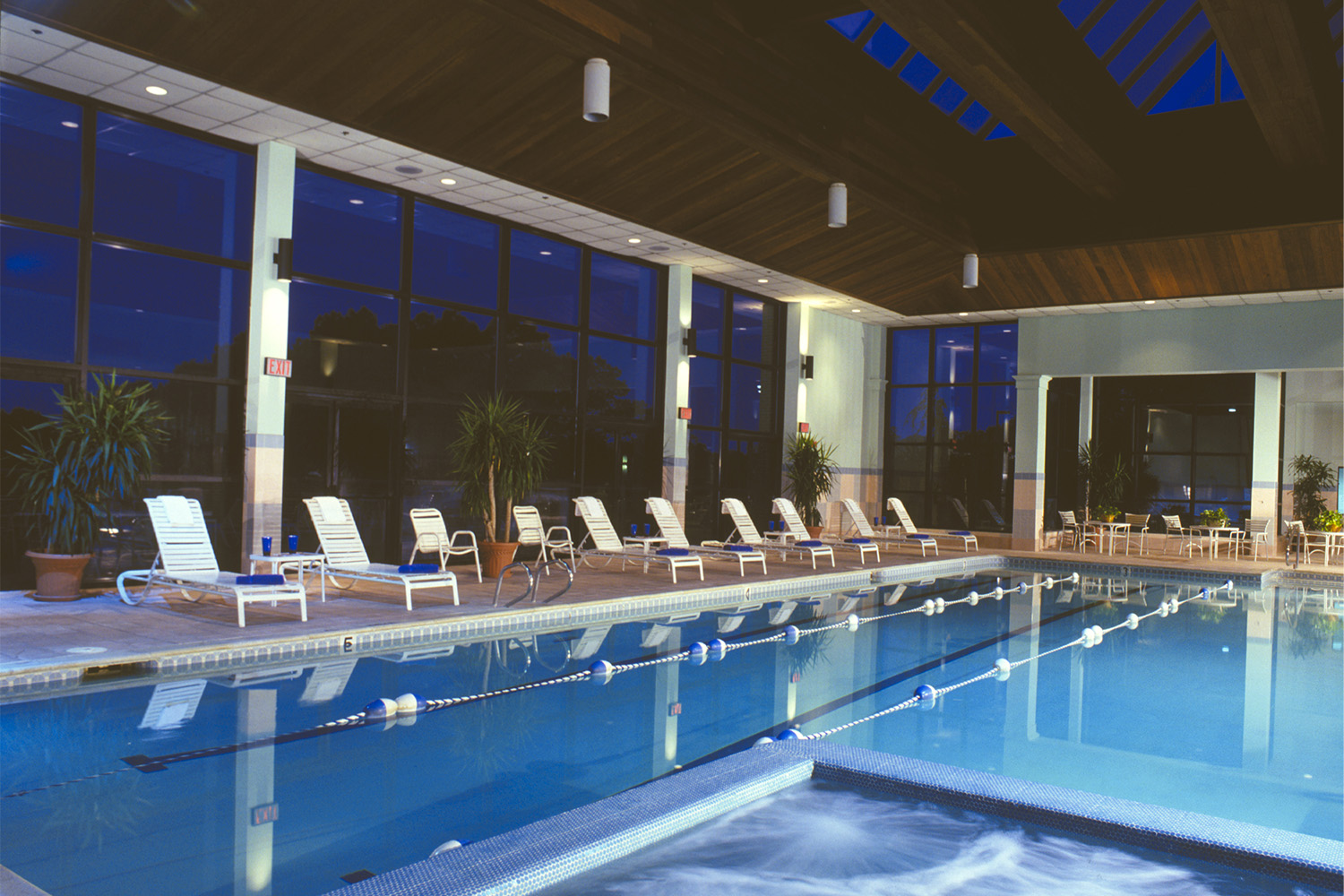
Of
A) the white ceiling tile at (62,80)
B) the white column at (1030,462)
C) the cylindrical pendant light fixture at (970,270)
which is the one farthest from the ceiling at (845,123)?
the white column at (1030,462)

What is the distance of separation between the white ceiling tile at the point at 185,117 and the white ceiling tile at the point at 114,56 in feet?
2.97

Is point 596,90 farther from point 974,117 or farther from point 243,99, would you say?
point 974,117

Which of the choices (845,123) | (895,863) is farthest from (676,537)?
(895,863)

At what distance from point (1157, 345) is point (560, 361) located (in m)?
9.66

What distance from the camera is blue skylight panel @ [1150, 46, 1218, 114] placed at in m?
10.0

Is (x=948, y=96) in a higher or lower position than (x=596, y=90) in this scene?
higher

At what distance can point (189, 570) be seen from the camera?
7.52 m

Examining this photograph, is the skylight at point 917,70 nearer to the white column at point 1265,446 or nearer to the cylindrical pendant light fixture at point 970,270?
the cylindrical pendant light fixture at point 970,270

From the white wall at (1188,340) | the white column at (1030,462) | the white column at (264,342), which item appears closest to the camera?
the white column at (264,342)

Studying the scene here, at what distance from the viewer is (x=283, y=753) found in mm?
4504

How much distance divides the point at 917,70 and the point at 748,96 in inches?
107

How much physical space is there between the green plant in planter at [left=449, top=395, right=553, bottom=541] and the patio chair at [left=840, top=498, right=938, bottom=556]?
5.99m

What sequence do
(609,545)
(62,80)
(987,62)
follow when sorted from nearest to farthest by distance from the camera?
(987,62) < (62,80) < (609,545)

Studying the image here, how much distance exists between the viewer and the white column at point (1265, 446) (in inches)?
673
